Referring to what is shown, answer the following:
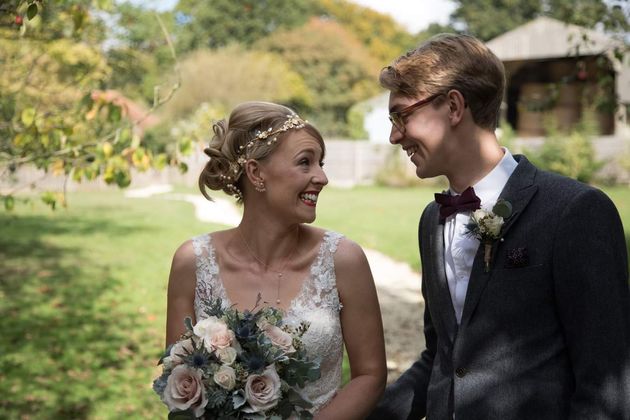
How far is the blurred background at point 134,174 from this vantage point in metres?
5.80

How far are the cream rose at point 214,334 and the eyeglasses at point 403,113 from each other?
922 millimetres

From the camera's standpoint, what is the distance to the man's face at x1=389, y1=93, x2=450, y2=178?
271 cm

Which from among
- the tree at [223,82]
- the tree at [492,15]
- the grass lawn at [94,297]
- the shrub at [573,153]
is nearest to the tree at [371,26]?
the tree at [492,15]

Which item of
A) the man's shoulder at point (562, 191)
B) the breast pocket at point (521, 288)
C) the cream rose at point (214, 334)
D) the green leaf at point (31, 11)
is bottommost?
the cream rose at point (214, 334)

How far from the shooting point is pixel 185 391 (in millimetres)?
2551

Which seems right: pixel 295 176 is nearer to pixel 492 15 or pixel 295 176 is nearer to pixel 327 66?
pixel 327 66

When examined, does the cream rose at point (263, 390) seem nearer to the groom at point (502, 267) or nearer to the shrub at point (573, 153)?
the groom at point (502, 267)

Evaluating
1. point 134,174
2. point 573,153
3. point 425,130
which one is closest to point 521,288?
point 425,130

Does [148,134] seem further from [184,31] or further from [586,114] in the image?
[184,31]

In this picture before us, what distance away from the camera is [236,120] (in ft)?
10.8

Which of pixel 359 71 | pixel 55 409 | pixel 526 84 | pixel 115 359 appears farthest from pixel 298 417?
pixel 359 71

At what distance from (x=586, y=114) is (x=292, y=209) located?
28.5 m

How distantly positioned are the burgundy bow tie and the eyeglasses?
11.3 inches

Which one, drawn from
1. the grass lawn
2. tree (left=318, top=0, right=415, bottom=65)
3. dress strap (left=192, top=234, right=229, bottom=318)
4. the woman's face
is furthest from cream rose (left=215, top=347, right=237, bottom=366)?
tree (left=318, top=0, right=415, bottom=65)
